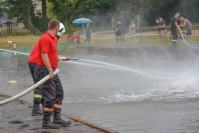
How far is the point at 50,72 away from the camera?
28.2ft

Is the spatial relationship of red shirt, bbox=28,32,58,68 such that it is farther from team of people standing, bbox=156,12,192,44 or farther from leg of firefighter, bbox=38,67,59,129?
team of people standing, bbox=156,12,192,44

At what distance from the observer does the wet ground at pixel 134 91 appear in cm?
952

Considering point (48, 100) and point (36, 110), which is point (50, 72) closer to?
point (48, 100)

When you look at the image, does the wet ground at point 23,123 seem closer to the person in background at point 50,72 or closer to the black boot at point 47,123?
the black boot at point 47,123

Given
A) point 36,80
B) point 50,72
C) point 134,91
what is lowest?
point 134,91

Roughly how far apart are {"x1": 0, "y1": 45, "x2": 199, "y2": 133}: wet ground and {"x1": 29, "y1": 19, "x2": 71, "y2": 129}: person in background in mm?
925

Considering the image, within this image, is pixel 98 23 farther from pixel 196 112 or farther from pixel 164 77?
pixel 196 112

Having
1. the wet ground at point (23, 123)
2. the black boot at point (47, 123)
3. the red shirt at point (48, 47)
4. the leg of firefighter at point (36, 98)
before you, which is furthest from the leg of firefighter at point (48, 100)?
the leg of firefighter at point (36, 98)

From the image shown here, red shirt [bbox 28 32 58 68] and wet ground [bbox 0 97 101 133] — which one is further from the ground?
red shirt [bbox 28 32 58 68]

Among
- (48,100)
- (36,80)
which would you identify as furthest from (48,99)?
(36,80)

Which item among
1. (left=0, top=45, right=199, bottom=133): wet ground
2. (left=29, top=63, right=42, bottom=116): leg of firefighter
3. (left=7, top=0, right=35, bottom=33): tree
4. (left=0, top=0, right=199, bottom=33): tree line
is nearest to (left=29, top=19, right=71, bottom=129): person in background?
(left=29, top=63, right=42, bottom=116): leg of firefighter

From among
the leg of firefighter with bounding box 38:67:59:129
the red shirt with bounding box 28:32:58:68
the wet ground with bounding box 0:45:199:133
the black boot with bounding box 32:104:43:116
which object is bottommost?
the wet ground with bounding box 0:45:199:133

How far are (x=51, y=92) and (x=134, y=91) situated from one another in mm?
4822

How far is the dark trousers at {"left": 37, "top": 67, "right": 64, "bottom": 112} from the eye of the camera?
28.8 feet
